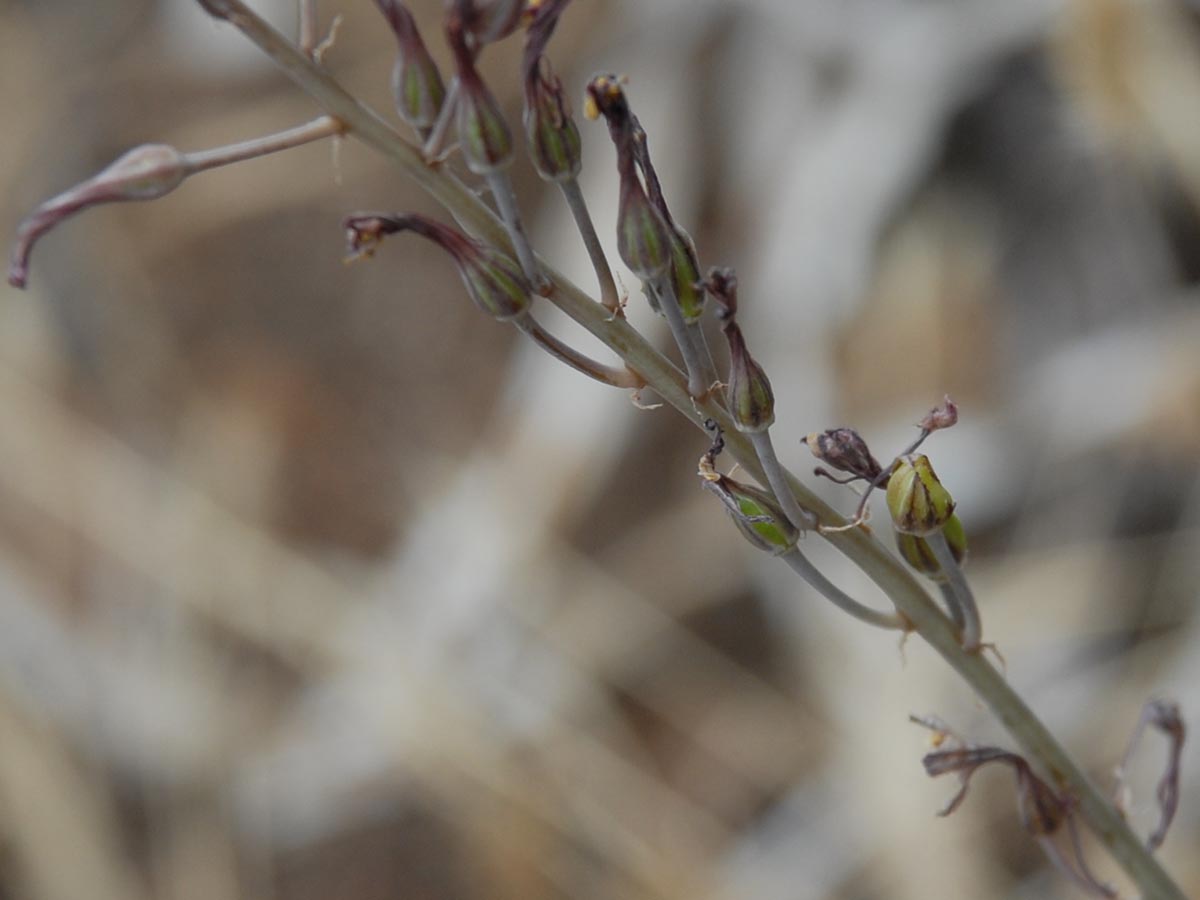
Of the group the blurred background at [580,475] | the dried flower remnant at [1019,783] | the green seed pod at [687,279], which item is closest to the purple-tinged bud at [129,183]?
the green seed pod at [687,279]

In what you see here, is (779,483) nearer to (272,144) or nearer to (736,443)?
(736,443)

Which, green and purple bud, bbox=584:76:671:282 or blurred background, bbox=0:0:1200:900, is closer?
green and purple bud, bbox=584:76:671:282

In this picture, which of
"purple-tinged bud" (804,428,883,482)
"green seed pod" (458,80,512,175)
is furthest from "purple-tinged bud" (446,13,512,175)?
"purple-tinged bud" (804,428,883,482)

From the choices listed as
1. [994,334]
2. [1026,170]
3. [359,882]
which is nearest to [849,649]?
[994,334]

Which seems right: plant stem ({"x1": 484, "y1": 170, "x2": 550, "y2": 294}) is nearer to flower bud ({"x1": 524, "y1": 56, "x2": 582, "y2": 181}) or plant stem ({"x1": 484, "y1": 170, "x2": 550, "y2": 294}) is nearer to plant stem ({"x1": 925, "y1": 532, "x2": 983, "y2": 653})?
flower bud ({"x1": 524, "y1": 56, "x2": 582, "y2": 181})

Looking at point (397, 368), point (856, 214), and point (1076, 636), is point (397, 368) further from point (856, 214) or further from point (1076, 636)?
point (1076, 636)

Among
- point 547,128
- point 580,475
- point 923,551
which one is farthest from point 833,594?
point 580,475
